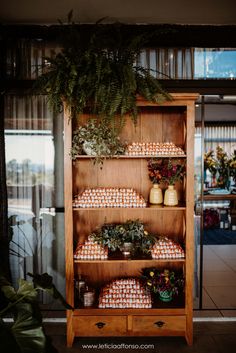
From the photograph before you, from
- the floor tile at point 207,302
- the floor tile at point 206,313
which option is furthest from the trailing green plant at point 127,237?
the floor tile at point 207,302

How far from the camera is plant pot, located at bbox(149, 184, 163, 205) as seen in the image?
10.9ft

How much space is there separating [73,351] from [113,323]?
461mm

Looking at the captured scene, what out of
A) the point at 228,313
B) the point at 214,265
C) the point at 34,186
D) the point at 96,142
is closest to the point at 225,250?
the point at 214,265

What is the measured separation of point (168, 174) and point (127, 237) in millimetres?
779

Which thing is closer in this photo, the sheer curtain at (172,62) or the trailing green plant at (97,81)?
the trailing green plant at (97,81)

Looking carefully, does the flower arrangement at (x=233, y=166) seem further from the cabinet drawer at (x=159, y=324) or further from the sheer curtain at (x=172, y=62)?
the cabinet drawer at (x=159, y=324)

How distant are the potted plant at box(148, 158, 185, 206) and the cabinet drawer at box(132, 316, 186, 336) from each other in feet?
3.70

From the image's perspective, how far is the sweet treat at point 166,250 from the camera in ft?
10.5

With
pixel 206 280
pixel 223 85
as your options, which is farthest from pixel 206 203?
pixel 223 85

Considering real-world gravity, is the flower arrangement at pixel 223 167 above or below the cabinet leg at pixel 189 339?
above

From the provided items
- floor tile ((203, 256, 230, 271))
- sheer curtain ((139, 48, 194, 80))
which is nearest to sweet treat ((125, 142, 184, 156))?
sheer curtain ((139, 48, 194, 80))

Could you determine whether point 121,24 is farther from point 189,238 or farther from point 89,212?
point 189,238

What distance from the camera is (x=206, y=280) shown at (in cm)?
482

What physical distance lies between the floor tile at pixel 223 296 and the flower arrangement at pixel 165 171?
5.97ft
